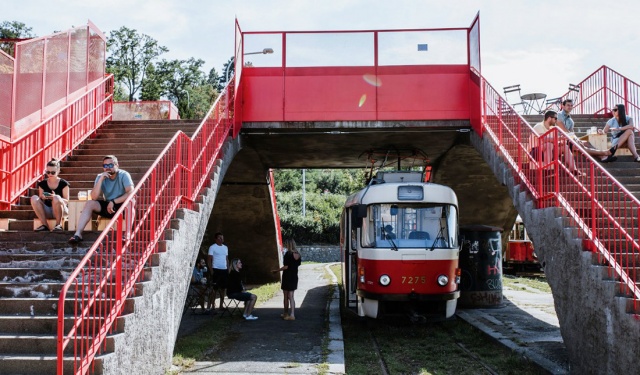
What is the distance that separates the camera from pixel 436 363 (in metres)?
9.30

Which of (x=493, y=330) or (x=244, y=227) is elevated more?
(x=244, y=227)

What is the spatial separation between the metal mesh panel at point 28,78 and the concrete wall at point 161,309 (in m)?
3.59

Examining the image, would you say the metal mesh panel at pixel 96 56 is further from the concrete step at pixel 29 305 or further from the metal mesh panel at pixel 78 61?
the concrete step at pixel 29 305

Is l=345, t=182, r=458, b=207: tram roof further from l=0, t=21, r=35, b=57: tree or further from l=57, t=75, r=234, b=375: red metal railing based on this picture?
l=0, t=21, r=35, b=57: tree

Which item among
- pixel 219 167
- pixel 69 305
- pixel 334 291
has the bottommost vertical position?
pixel 334 291

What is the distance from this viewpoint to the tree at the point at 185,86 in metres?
66.7

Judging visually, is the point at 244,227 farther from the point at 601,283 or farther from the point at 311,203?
the point at 311,203

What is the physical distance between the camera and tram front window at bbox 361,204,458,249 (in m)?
11.5

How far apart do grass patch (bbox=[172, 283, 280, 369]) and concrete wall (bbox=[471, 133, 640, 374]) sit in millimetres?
5055

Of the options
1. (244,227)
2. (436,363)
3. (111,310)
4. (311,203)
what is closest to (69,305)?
(111,310)

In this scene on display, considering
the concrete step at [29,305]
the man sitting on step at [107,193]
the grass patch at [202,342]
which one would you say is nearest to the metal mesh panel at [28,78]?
the man sitting on step at [107,193]

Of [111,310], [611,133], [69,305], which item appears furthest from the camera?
[611,133]

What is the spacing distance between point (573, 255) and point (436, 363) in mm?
2680

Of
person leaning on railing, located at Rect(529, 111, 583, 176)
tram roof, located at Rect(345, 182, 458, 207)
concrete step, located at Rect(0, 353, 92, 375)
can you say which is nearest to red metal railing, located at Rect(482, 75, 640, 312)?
person leaning on railing, located at Rect(529, 111, 583, 176)
